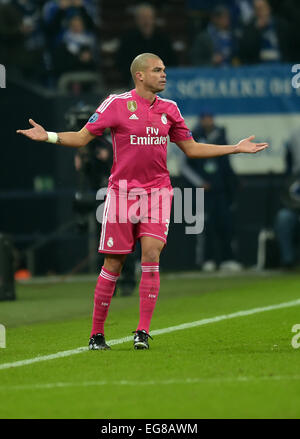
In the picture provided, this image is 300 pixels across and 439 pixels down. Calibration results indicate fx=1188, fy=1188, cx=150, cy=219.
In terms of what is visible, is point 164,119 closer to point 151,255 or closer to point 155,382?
point 151,255

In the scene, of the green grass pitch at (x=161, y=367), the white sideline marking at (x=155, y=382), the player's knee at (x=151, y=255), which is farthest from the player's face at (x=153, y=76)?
the white sideline marking at (x=155, y=382)

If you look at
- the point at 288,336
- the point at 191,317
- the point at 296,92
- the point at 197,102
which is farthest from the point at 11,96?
the point at 288,336

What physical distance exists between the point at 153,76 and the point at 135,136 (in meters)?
0.51

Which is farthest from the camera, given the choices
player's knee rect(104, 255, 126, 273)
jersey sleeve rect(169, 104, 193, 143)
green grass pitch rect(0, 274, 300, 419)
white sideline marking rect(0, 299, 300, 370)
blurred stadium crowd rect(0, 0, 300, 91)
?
blurred stadium crowd rect(0, 0, 300, 91)

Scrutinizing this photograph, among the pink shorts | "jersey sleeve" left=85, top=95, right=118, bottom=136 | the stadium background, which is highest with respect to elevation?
the stadium background

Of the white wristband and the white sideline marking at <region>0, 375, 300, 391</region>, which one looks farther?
the white wristband

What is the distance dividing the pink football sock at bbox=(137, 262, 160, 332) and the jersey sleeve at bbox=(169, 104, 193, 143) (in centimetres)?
106

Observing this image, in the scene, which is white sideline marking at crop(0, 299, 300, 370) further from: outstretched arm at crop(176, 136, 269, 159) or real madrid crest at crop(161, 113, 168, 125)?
real madrid crest at crop(161, 113, 168, 125)

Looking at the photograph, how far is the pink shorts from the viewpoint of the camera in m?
9.23

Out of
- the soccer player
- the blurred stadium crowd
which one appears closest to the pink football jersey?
the soccer player

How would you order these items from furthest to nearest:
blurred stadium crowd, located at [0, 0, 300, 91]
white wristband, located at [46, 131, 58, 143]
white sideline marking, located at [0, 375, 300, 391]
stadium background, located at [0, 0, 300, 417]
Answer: blurred stadium crowd, located at [0, 0, 300, 91]
stadium background, located at [0, 0, 300, 417]
white wristband, located at [46, 131, 58, 143]
white sideline marking, located at [0, 375, 300, 391]

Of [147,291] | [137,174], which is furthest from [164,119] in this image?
[147,291]

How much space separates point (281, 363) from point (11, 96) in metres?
12.2

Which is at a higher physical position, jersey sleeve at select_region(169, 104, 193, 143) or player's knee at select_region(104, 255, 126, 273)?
jersey sleeve at select_region(169, 104, 193, 143)
